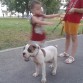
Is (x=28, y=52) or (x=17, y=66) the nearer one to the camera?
(x=28, y=52)

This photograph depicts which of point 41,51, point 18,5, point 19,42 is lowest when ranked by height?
point 18,5

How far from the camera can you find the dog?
16.1 ft

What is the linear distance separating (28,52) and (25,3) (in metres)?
53.8

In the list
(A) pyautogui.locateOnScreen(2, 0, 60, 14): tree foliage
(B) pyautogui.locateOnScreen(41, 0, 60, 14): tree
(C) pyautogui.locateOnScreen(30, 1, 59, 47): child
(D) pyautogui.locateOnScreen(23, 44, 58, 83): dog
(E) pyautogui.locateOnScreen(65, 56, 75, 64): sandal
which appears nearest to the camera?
(D) pyautogui.locateOnScreen(23, 44, 58, 83): dog

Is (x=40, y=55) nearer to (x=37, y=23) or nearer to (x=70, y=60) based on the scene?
(x=37, y=23)

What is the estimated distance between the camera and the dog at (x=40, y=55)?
492 cm

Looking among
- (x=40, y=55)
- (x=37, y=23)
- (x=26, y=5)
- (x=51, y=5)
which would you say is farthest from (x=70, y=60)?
(x=26, y=5)

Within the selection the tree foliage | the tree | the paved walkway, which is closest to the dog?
the paved walkway

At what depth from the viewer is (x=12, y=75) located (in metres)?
5.69

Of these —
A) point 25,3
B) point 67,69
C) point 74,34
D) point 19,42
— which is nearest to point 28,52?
point 67,69

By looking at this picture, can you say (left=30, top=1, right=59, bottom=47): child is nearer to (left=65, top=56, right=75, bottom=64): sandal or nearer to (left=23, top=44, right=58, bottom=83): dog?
(left=23, top=44, right=58, bottom=83): dog

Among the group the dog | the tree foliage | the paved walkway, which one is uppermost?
the dog

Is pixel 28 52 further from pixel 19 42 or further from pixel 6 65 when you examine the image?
pixel 19 42

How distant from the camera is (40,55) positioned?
518 centimetres
